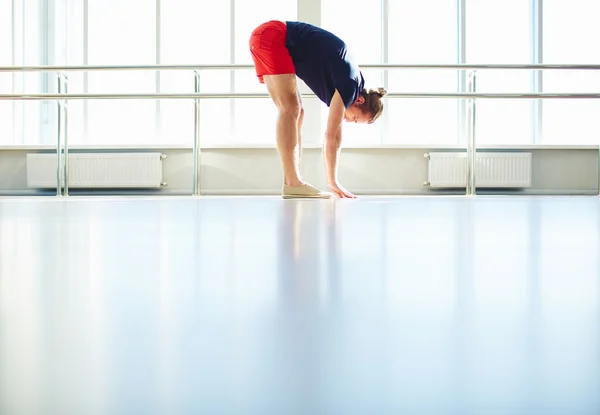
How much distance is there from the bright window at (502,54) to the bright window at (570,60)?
0.52ft

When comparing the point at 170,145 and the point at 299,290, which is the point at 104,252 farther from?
the point at 170,145

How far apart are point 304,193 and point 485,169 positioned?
3.04 metres

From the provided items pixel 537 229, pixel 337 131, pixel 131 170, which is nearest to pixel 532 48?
pixel 131 170

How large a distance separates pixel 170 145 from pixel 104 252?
4.23 meters

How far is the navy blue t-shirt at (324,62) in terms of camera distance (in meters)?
1.83

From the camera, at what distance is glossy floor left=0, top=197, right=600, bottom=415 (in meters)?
0.12

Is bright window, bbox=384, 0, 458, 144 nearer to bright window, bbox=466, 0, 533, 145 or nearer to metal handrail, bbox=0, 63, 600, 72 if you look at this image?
bright window, bbox=466, 0, 533, 145

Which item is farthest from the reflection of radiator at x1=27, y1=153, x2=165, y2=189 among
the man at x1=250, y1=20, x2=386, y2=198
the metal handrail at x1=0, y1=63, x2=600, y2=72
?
the man at x1=250, y1=20, x2=386, y2=198

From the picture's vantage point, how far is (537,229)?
2.39ft

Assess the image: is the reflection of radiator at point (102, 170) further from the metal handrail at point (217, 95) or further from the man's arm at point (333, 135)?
the man's arm at point (333, 135)

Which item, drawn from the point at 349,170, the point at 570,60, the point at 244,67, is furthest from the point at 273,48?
the point at 570,60

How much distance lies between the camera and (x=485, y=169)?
4707mm

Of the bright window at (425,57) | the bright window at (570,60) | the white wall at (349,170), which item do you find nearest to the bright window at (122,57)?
the white wall at (349,170)

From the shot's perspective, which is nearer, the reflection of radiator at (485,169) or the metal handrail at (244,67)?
the metal handrail at (244,67)
